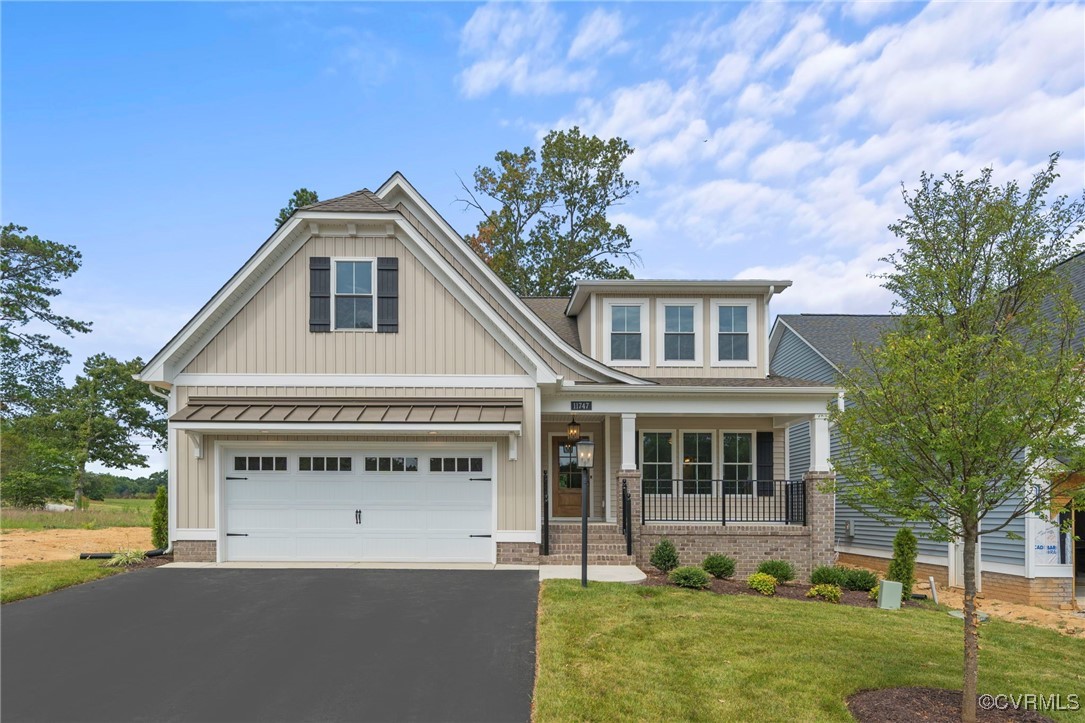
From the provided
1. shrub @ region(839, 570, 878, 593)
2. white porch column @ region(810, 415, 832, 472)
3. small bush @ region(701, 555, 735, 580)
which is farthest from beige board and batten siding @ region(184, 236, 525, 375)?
shrub @ region(839, 570, 878, 593)

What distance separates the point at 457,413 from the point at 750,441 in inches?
303

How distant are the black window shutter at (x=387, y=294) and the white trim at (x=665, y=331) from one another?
627 centimetres

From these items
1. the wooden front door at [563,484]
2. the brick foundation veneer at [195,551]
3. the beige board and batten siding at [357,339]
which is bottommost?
the brick foundation veneer at [195,551]

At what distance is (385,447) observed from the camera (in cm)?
1225

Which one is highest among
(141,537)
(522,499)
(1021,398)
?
(1021,398)

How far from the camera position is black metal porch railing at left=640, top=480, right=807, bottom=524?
554 inches

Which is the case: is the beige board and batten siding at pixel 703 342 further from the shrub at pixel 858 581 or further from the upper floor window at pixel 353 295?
the upper floor window at pixel 353 295

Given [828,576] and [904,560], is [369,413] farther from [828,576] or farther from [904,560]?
[904,560]

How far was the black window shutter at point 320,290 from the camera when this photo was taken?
12398 millimetres

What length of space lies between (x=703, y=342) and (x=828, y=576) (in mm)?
5742

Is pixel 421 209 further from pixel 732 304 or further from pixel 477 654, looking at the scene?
pixel 477 654

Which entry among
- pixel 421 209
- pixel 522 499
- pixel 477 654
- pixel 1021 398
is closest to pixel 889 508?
pixel 1021 398

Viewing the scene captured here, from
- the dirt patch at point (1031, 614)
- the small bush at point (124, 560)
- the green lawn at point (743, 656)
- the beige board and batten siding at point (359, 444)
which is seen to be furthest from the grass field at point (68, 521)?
the dirt patch at point (1031, 614)

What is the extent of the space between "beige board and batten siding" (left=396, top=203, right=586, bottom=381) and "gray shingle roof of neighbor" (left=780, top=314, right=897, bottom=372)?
8853 mm
